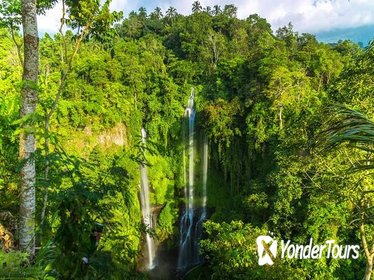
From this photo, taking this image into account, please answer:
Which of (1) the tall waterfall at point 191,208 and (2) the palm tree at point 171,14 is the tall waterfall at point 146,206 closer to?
(1) the tall waterfall at point 191,208

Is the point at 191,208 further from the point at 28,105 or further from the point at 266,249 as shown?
the point at 28,105

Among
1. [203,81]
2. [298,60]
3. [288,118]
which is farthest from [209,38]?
[288,118]

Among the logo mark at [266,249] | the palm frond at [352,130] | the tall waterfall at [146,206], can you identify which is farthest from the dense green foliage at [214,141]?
the tall waterfall at [146,206]

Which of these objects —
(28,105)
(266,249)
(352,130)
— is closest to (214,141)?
(266,249)

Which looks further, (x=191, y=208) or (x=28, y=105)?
(x=191, y=208)

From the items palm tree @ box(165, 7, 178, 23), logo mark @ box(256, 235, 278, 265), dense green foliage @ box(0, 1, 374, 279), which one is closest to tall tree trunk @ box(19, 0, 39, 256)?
dense green foliage @ box(0, 1, 374, 279)

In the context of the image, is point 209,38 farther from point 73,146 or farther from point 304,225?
point 304,225
